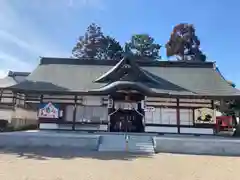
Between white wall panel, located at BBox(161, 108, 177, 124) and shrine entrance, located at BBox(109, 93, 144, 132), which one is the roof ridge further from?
white wall panel, located at BBox(161, 108, 177, 124)

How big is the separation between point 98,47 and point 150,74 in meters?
29.0

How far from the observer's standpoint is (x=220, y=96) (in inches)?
765

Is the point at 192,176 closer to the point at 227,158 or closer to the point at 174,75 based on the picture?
the point at 227,158

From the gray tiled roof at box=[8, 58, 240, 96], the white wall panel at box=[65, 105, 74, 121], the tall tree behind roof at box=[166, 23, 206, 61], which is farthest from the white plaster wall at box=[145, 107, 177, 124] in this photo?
the tall tree behind roof at box=[166, 23, 206, 61]

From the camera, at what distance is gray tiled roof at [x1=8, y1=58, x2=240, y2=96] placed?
20391 millimetres

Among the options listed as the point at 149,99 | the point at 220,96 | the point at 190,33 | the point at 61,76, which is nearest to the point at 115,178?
the point at 149,99

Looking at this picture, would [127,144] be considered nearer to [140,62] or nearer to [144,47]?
[140,62]

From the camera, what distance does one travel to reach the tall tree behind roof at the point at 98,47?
50.0 meters

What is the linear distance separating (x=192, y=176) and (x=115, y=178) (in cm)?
265

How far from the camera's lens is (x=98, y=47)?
50.3 metres

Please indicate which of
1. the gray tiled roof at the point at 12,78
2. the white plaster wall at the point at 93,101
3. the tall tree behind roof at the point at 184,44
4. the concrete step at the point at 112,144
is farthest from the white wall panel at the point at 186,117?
the tall tree behind roof at the point at 184,44

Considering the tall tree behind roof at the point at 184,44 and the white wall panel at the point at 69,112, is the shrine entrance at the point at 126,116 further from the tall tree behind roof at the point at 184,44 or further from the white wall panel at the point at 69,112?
the tall tree behind roof at the point at 184,44

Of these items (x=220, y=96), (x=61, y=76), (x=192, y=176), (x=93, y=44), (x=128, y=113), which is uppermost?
(x=93, y=44)

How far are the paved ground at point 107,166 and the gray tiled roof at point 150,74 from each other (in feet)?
27.3
